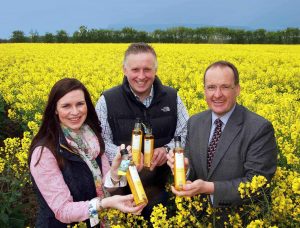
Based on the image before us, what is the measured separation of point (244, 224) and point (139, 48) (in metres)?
1.67

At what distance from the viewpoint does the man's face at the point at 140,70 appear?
12.1 feet

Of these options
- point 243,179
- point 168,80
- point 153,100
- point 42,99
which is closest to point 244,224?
point 243,179

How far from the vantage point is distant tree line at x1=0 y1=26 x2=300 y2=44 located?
160 feet

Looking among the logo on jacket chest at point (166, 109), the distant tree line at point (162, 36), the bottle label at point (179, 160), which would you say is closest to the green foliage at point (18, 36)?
the distant tree line at point (162, 36)

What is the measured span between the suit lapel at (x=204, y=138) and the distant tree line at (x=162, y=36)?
151 feet

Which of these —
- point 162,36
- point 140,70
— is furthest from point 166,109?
point 162,36

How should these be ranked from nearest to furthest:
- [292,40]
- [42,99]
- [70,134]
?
[70,134] < [42,99] < [292,40]

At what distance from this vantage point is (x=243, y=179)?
303 centimetres

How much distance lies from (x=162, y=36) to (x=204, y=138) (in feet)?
156

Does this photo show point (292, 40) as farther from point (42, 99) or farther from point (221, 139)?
point (221, 139)

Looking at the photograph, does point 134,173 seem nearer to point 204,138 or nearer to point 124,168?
point 124,168

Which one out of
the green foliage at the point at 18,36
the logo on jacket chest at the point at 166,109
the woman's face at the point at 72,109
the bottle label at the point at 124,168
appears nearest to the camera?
the bottle label at the point at 124,168

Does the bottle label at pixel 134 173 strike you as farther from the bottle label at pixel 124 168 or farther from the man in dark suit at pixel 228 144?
the man in dark suit at pixel 228 144

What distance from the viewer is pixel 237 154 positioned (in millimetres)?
3113
